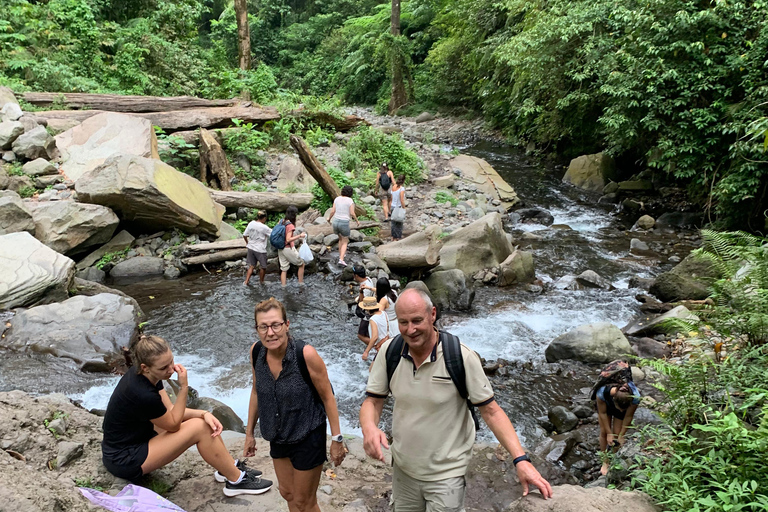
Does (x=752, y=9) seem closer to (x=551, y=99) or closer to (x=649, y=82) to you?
(x=649, y=82)

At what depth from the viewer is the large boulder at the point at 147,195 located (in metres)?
9.85

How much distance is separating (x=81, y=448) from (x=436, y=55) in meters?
29.6

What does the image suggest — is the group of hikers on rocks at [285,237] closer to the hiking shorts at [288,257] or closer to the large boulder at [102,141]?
the hiking shorts at [288,257]

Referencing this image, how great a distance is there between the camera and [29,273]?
787 cm

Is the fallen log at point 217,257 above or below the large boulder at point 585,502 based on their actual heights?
below

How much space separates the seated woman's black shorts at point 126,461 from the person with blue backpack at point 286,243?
6.11m

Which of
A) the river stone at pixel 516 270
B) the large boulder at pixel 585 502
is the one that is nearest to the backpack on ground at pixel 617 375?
the large boulder at pixel 585 502

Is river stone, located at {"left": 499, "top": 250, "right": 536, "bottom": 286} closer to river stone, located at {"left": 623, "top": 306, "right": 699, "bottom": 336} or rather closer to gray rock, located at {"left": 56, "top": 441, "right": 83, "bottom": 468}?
river stone, located at {"left": 623, "top": 306, "right": 699, "bottom": 336}

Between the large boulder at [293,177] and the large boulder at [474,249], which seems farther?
the large boulder at [293,177]

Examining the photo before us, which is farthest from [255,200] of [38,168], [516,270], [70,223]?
[516,270]

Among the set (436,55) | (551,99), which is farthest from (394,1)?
(551,99)

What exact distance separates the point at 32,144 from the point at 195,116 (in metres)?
4.20

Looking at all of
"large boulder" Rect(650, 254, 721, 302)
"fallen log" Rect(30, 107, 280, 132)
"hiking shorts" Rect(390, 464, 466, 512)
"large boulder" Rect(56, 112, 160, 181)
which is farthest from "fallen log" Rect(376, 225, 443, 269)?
"fallen log" Rect(30, 107, 280, 132)

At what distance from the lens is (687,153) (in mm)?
12289
